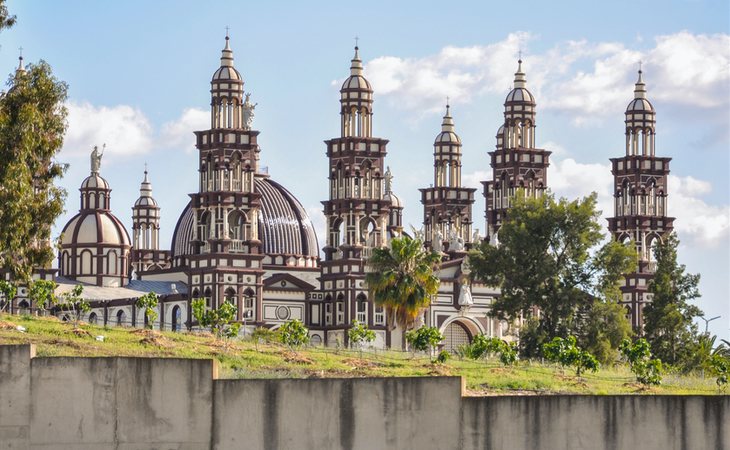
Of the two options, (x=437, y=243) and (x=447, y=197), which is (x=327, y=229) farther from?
(x=447, y=197)

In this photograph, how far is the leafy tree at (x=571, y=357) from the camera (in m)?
80.5

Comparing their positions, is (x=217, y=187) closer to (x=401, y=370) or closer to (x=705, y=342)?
(x=705, y=342)

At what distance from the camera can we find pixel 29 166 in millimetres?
64812

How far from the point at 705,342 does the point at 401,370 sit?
5038 cm

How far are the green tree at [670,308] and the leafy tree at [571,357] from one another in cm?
3303

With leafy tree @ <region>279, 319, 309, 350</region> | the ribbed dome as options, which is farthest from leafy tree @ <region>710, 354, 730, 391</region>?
the ribbed dome

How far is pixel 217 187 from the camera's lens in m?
126

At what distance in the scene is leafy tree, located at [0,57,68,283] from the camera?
6331 cm

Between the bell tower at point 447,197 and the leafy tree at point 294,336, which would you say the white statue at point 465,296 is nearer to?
the bell tower at point 447,197

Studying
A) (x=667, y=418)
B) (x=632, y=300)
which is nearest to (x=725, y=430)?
(x=667, y=418)

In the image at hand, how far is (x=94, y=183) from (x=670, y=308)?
4267 centimetres

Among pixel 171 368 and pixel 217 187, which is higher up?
pixel 217 187

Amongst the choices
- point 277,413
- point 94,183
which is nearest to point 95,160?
point 94,183

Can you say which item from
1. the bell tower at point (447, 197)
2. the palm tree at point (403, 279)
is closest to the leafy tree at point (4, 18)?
the palm tree at point (403, 279)
